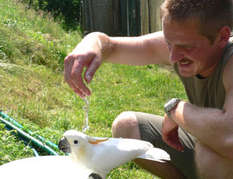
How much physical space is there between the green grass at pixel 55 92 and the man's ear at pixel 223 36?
1213 mm

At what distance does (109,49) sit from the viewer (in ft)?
8.09

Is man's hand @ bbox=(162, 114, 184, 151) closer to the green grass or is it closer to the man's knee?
the man's knee

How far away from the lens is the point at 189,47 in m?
1.86

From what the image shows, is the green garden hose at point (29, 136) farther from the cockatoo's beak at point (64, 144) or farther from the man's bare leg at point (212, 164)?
the man's bare leg at point (212, 164)

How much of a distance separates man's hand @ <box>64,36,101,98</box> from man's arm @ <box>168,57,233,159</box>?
0.47 m

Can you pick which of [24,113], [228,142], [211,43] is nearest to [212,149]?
[228,142]

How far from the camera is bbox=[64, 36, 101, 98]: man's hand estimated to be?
6.30ft

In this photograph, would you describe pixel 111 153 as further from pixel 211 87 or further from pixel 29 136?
pixel 29 136

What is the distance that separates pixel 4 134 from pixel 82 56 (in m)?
1.08

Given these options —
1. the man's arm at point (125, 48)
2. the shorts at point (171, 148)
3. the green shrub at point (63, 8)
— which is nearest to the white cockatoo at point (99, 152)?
the man's arm at point (125, 48)

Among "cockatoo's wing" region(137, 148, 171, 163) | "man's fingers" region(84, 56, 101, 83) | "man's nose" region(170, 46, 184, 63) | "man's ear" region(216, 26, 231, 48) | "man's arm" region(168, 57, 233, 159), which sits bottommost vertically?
"cockatoo's wing" region(137, 148, 171, 163)

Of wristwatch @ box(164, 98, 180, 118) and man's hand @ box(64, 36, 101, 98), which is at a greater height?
man's hand @ box(64, 36, 101, 98)

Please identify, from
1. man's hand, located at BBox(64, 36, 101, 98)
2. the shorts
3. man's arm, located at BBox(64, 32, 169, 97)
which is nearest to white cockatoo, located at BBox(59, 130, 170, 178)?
man's hand, located at BBox(64, 36, 101, 98)

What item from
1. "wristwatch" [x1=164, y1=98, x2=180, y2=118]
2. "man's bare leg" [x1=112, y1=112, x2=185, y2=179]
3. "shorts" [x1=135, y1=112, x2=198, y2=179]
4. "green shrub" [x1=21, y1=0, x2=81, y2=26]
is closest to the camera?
"wristwatch" [x1=164, y1=98, x2=180, y2=118]
